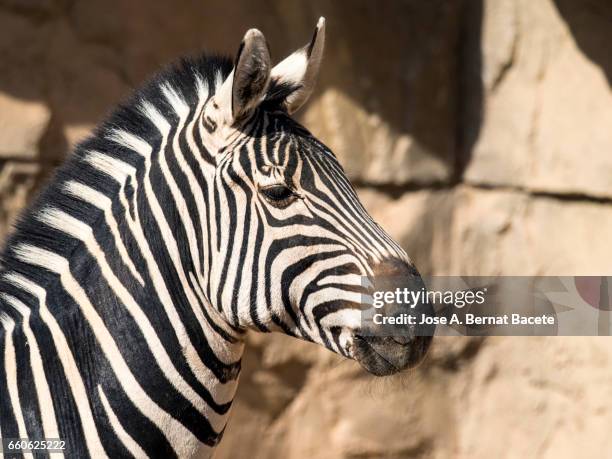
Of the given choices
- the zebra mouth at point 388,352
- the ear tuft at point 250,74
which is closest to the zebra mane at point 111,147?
the ear tuft at point 250,74

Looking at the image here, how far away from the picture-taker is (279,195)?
3.09m

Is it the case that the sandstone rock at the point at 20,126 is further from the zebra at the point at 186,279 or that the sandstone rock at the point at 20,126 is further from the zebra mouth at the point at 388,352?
the zebra mouth at the point at 388,352

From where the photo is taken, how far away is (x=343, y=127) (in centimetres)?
657

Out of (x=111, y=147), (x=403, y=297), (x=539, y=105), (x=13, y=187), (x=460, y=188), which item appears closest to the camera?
(x=403, y=297)

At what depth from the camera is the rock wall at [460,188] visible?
6.61 meters

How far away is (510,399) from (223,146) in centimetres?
456

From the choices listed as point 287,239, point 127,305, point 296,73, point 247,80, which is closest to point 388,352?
point 287,239

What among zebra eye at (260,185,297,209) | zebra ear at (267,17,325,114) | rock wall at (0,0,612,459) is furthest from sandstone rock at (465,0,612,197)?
zebra eye at (260,185,297,209)

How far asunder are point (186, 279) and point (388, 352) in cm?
78

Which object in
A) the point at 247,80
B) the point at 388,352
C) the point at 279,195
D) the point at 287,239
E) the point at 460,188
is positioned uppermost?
the point at 460,188

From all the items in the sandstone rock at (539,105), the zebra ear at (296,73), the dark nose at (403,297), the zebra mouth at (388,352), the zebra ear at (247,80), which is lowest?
the zebra mouth at (388,352)

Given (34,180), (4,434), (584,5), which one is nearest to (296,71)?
(4,434)

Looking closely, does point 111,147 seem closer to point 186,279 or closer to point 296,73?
point 186,279

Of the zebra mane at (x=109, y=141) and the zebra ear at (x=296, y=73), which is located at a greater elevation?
the zebra ear at (x=296, y=73)
